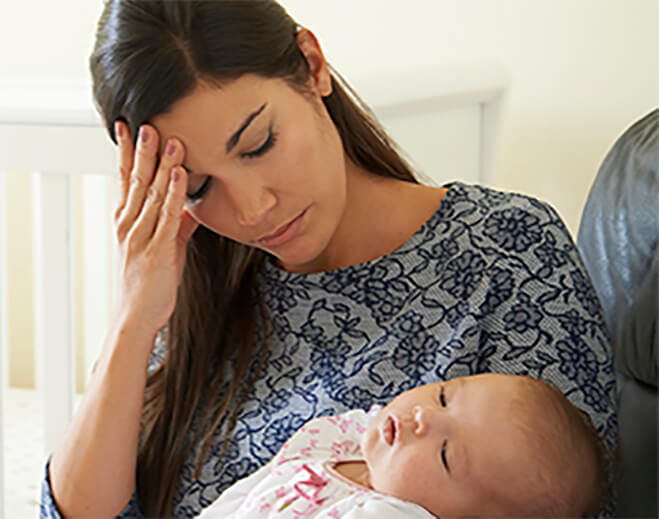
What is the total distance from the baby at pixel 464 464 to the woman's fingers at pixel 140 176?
456 mm

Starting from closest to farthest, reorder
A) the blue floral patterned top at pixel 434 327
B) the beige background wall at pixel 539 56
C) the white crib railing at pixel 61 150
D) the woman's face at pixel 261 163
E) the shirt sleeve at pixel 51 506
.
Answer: the woman's face at pixel 261 163 → the blue floral patterned top at pixel 434 327 → the shirt sleeve at pixel 51 506 → the white crib railing at pixel 61 150 → the beige background wall at pixel 539 56

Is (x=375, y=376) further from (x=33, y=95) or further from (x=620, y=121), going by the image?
(x=620, y=121)

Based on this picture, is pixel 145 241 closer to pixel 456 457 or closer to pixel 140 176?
pixel 140 176

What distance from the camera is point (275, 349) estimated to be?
56.1 inches

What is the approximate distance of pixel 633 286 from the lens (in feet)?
4.49

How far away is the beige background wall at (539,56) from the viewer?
2.04 metres

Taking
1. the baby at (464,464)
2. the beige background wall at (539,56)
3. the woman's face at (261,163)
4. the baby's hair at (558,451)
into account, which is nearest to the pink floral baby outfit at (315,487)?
the baby at (464,464)

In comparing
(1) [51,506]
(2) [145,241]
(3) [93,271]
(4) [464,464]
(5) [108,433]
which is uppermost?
(2) [145,241]

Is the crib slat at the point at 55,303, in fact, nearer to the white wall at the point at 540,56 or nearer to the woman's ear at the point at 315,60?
the woman's ear at the point at 315,60

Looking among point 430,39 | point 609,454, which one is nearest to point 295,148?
point 609,454

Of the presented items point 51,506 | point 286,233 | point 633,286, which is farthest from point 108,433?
point 633,286

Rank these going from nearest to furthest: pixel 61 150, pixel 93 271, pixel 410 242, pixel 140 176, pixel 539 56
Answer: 1. pixel 140 176
2. pixel 410 242
3. pixel 61 150
4. pixel 539 56
5. pixel 93 271

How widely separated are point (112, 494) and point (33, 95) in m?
0.80

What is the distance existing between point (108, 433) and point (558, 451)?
26.2 inches
